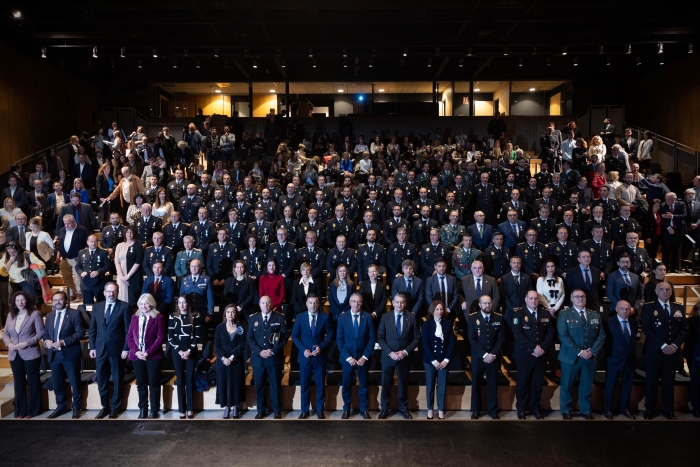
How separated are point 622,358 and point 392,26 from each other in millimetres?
11479

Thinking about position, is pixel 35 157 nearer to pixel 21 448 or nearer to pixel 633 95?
pixel 21 448

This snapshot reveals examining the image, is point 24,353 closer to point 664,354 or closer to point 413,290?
point 413,290

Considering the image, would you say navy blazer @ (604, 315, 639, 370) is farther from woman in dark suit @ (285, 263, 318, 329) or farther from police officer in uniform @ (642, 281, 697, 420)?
woman in dark suit @ (285, 263, 318, 329)

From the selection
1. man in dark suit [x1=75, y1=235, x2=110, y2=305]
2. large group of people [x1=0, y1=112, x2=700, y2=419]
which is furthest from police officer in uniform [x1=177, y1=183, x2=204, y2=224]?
man in dark suit [x1=75, y1=235, x2=110, y2=305]

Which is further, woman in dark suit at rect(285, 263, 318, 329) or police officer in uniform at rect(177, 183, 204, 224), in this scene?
police officer in uniform at rect(177, 183, 204, 224)

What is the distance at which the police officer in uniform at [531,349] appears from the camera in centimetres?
650

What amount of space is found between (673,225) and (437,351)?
545 cm

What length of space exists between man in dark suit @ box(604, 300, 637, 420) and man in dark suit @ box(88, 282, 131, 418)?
5.42m

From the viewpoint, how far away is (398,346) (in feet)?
21.6

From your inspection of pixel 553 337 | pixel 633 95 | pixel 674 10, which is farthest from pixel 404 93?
pixel 553 337

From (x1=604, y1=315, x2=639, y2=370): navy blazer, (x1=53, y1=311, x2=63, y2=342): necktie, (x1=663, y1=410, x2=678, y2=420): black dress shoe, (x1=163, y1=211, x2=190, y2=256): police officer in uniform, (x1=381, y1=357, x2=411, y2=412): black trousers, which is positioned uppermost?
(x1=163, y1=211, x2=190, y2=256): police officer in uniform

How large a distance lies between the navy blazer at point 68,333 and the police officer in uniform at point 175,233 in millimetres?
2337

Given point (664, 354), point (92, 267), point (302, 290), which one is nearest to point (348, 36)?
A: point (302, 290)

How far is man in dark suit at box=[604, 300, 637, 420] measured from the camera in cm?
648
